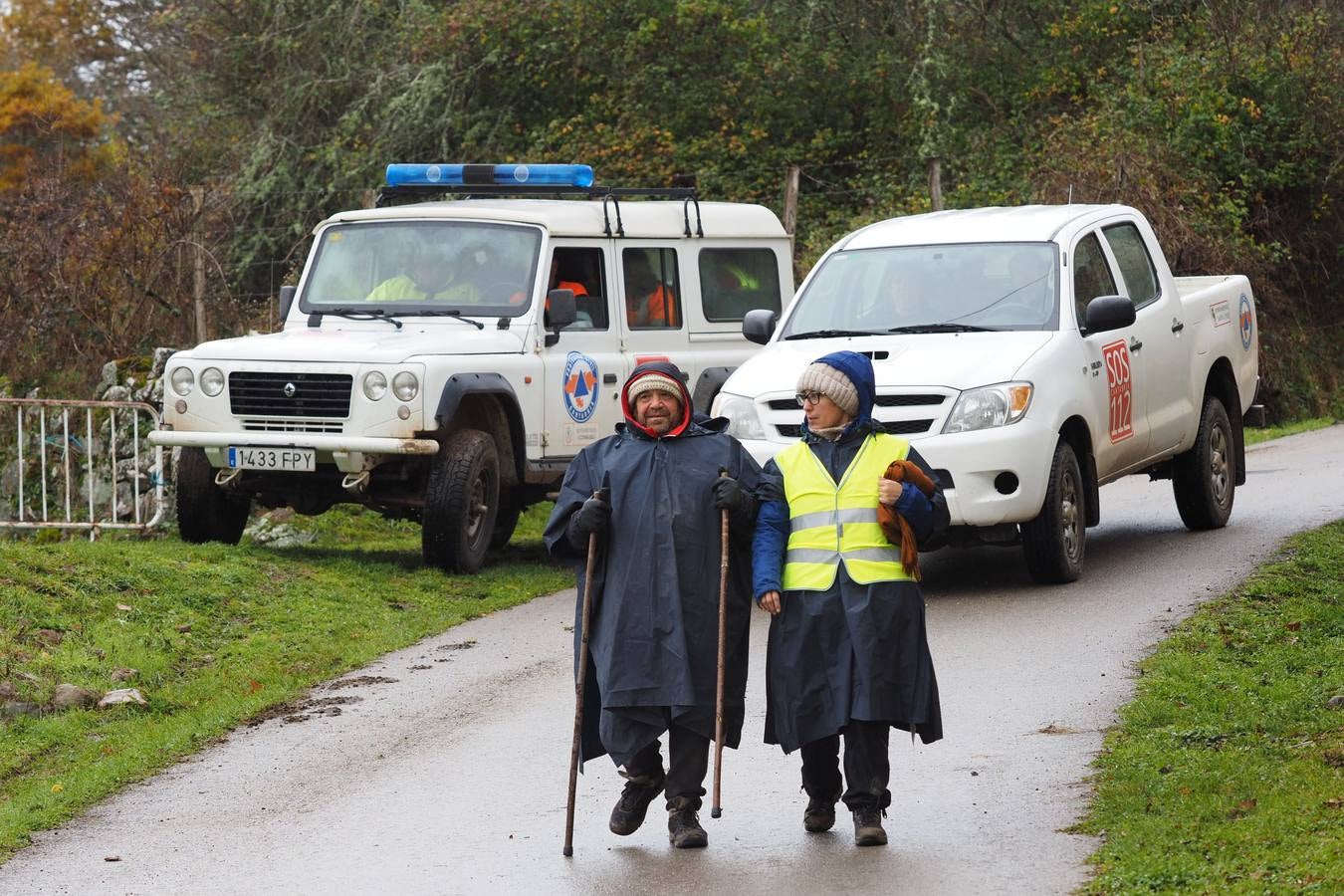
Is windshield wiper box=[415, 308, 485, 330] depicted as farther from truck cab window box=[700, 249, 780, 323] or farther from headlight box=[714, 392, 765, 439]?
headlight box=[714, 392, 765, 439]

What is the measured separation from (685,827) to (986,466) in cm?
433

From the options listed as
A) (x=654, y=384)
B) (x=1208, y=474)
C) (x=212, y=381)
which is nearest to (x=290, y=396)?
(x=212, y=381)

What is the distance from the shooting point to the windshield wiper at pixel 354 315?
12375 mm

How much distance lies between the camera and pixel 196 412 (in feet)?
39.1

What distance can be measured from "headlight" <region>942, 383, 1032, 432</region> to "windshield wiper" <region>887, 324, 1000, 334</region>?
68cm

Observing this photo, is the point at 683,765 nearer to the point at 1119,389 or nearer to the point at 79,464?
the point at 1119,389

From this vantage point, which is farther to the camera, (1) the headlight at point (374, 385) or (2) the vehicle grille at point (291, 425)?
(2) the vehicle grille at point (291, 425)

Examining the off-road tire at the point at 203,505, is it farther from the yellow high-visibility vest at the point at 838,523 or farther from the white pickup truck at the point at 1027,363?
the yellow high-visibility vest at the point at 838,523

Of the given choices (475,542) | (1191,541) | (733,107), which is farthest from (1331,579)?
(733,107)

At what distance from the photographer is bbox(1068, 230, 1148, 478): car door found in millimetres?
10953

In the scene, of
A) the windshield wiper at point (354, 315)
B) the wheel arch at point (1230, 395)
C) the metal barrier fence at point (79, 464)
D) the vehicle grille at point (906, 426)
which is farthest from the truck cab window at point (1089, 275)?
the metal barrier fence at point (79, 464)

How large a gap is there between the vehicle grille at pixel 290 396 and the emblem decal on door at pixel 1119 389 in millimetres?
4335

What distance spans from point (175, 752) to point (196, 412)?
427 centimetres

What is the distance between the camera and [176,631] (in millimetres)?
10133
